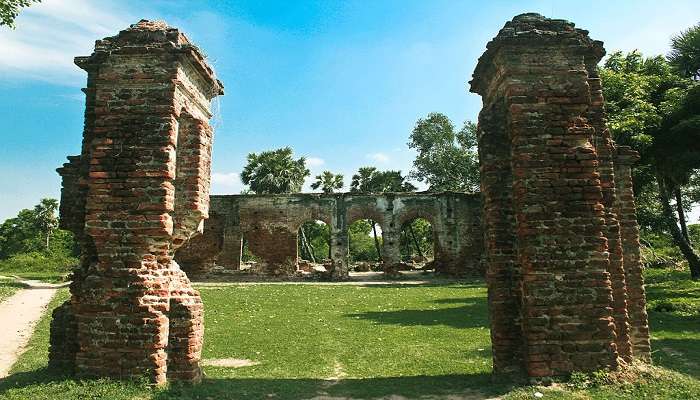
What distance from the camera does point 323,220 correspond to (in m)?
25.6

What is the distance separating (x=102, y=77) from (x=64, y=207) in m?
1.76

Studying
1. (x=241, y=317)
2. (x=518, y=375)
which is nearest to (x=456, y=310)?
(x=241, y=317)

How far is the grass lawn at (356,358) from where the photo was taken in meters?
5.07

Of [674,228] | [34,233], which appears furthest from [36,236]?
[674,228]

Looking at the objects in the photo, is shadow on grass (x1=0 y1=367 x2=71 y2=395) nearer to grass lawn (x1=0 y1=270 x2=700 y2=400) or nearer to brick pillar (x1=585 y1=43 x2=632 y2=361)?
grass lawn (x1=0 y1=270 x2=700 y2=400)

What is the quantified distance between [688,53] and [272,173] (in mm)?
27102

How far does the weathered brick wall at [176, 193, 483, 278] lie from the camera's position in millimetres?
25234

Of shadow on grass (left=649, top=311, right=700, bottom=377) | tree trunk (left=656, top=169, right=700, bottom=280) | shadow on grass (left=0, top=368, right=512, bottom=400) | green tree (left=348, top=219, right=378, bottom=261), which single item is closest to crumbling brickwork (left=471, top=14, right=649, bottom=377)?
shadow on grass (left=0, top=368, right=512, bottom=400)

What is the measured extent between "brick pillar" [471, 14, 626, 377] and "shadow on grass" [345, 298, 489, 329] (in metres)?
4.58

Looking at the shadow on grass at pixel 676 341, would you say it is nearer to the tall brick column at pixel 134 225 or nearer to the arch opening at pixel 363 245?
the tall brick column at pixel 134 225

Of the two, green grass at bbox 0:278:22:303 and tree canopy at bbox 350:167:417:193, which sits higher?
tree canopy at bbox 350:167:417:193

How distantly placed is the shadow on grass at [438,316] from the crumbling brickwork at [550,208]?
4.55 metres

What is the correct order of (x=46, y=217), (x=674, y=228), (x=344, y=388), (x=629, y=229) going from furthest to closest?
(x=46, y=217), (x=674, y=228), (x=629, y=229), (x=344, y=388)

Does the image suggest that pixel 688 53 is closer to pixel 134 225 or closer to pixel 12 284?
pixel 134 225
